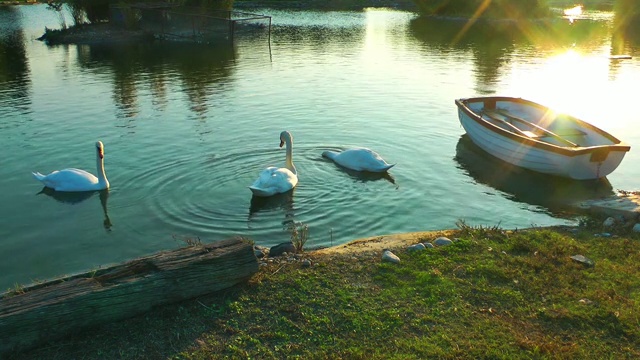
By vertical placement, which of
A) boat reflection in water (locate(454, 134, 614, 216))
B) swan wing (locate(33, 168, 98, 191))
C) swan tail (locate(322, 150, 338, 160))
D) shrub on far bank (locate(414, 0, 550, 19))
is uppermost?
shrub on far bank (locate(414, 0, 550, 19))

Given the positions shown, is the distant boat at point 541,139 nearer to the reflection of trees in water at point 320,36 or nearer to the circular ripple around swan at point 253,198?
the circular ripple around swan at point 253,198

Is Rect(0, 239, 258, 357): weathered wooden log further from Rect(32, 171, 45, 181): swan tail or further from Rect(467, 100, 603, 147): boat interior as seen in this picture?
Rect(467, 100, 603, 147): boat interior

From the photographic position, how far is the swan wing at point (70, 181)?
15016 millimetres

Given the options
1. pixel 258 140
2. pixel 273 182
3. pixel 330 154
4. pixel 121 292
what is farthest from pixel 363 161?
pixel 121 292

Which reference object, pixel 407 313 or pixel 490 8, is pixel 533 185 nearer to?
pixel 407 313

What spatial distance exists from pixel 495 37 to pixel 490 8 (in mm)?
25921

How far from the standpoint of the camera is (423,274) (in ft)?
27.7

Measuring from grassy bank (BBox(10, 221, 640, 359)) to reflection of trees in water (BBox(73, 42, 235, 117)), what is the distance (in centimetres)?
1665

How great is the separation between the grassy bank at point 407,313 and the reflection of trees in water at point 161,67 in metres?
16.7

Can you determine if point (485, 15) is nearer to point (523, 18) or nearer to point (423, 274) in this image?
point (523, 18)

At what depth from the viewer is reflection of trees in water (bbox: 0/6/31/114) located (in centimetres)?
2742

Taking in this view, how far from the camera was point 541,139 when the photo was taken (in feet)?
58.3

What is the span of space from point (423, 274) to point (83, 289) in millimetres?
4536

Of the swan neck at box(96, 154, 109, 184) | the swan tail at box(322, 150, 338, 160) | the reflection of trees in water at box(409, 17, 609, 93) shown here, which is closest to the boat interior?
the swan tail at box(322, 150, 338, 160)
